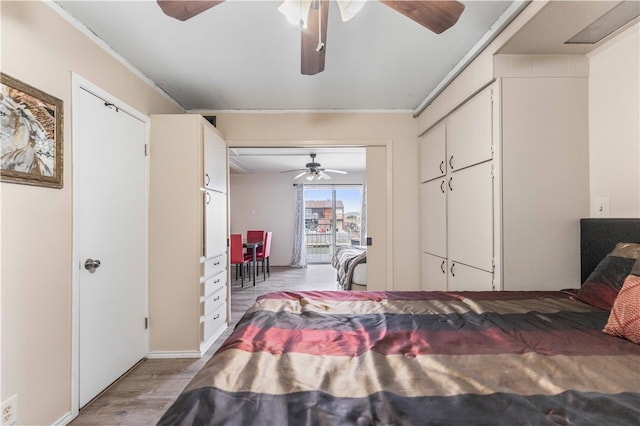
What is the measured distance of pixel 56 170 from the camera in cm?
157

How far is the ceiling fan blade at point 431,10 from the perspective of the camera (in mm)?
1144

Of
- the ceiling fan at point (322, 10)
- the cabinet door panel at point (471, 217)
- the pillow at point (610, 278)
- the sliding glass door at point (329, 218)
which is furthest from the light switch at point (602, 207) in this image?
the sliding glass door at point (329, 218)

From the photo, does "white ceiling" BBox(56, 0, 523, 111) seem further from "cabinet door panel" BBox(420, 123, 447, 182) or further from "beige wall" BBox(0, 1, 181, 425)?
"cabinet door panel" BBox(420, 123, 447, 182)

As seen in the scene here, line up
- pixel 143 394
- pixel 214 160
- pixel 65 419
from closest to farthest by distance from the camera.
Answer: pixel 65 419
pixel 143 394
pixel 214 160

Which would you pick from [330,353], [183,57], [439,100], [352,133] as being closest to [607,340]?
[330,353]

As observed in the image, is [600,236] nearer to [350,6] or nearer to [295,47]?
[350,6]

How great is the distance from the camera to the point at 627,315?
1000mm

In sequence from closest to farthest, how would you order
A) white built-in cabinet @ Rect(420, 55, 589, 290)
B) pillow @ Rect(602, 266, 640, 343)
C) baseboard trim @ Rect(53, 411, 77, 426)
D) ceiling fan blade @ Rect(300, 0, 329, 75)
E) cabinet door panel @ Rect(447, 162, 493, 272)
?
1. pillow @ Rect(602, 266, 640, 343)
2. ceiling fan blade @ Rect(300, 0, 329, 75)
3. baseboard trim @ Rect(53, 411, 77, 426)
4. white built-in cabinet @ Rect(420, 55, 589, 290)
5. cabinet door panel @ Rect(447, 162, 493, 272)

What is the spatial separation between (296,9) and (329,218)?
6043 mm

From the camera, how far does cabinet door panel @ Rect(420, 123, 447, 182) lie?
2611mm

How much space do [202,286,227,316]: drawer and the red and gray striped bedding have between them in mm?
1519

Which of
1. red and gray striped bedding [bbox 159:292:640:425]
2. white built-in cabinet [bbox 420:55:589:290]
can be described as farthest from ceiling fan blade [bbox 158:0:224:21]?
white built-in cabinet [bbox 420:55:589:290]

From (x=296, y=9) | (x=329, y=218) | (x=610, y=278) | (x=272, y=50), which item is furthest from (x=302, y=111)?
(x=329, y=218)

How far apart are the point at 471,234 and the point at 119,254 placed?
105 inches
